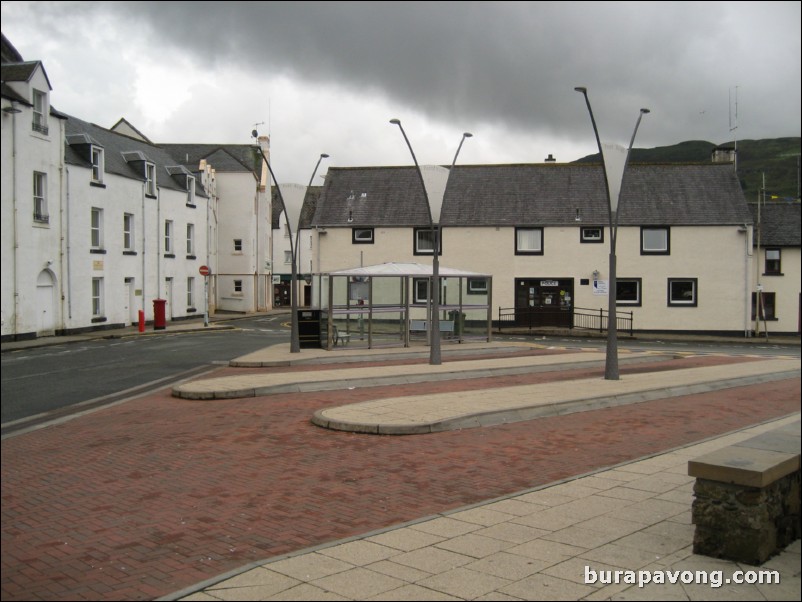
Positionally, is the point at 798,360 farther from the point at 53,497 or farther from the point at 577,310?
the point at 577,310

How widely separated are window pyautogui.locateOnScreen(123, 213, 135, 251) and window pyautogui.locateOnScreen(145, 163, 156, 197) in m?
2.15

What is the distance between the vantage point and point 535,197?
1625 inches

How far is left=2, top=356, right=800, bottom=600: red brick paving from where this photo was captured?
539 cm

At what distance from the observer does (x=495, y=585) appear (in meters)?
4.81

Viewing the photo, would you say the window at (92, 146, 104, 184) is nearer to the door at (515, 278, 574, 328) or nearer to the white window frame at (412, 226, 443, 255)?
the white window frame at (412, 226, 443, 255)

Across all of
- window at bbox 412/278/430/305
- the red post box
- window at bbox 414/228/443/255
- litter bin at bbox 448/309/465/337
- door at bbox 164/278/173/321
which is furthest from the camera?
window at bbox 414/228/443/255

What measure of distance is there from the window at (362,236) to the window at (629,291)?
551 inches

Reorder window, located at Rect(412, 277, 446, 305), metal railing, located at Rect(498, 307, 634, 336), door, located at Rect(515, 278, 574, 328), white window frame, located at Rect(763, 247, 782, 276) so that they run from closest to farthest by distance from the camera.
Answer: white window frame, located at Rect(763, 247, 782, 276) < window, located at Rect(412, 277, 446, 305) < metal railing, located at Rect(498, 307, 634, 336) < door, located at Rect(515, 278, 574, 328)

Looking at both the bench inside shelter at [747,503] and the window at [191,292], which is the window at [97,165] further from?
the bench inside shelter at [747,503]

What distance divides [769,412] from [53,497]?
35.4 ft

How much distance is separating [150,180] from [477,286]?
2025cm

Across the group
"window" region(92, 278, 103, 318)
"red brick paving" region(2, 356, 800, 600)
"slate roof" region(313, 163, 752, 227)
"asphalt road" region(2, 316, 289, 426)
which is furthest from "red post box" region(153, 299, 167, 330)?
"red brick paving" region(2, 356, 800, 600)

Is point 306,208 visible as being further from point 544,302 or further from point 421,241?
point 544,302

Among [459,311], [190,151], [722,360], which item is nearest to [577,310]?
[459,311]
